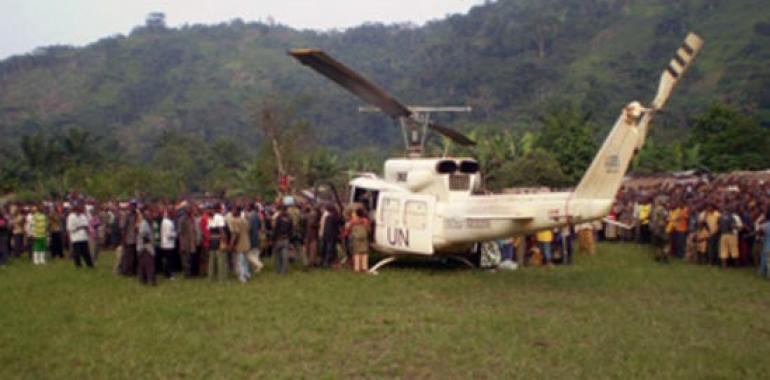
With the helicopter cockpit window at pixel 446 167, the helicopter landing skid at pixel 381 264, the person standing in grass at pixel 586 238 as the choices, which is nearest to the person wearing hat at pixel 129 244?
the helicopter landing skid at pixel 381 264

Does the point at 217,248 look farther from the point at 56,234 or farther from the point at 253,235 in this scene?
the point at 56,234

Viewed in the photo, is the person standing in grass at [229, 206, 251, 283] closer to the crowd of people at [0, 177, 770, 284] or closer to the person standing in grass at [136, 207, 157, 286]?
the crowd of people at [0, 177, 770, 284]

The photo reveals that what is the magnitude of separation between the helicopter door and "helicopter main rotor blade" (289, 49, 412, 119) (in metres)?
1.71

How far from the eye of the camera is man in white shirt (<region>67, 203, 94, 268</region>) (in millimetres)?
17797

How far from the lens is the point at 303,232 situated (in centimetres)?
1830

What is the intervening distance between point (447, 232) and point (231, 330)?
5.47 meters

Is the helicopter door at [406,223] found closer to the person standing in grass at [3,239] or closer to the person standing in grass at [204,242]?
the person standing in grass at [204,242]

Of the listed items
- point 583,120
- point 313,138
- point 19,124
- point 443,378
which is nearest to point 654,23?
point 583,120

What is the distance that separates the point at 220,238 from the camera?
15828 millimetres

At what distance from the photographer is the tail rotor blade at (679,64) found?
12.0 meters

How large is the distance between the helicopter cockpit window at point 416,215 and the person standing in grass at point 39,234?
9150mm

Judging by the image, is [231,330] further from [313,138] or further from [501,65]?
[501,65]

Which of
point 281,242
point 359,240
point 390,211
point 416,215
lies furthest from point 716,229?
point 281,242

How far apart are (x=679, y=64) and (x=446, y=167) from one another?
5.10 meters
